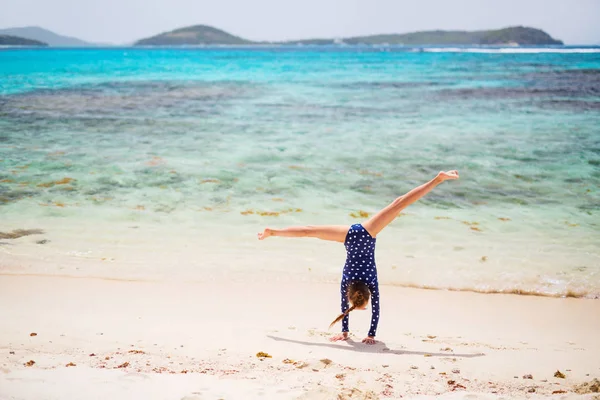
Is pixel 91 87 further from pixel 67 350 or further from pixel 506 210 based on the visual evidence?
pixel 67 350

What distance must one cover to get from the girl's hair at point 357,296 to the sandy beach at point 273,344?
0.36 metres

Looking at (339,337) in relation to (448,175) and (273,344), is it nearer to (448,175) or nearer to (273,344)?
(273,344)

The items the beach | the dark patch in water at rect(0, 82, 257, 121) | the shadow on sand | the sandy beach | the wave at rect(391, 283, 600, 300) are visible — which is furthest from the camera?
the dark patch in water at rect(0, 82, 257, 121)

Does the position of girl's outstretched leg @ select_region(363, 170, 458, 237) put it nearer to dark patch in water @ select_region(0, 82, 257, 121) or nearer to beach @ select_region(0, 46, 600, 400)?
beach @ select_region(0, 46, 600, 400)

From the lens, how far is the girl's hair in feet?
15.3

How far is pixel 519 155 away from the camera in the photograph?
14.5 metres

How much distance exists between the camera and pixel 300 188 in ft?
37.5

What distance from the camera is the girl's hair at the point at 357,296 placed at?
467 centimetres

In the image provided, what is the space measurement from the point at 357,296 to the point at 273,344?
834 mm

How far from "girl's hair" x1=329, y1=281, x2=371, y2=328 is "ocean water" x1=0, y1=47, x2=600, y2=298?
212 centimetres

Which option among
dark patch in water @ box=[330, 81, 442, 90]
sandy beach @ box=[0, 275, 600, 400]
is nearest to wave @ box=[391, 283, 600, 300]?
sandy beach @ box=[0, 275, 600, 400]

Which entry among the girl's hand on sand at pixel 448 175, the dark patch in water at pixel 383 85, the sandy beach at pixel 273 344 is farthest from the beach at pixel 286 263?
the dark patch in water at pixel 383 85

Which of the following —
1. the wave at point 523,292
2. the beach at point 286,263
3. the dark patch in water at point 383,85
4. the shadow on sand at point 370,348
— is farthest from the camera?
the dark patch in water at point 383,85

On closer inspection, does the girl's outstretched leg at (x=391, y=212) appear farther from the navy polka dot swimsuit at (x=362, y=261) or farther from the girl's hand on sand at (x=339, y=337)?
the girl's hand on sand at (x=339, y=337)
